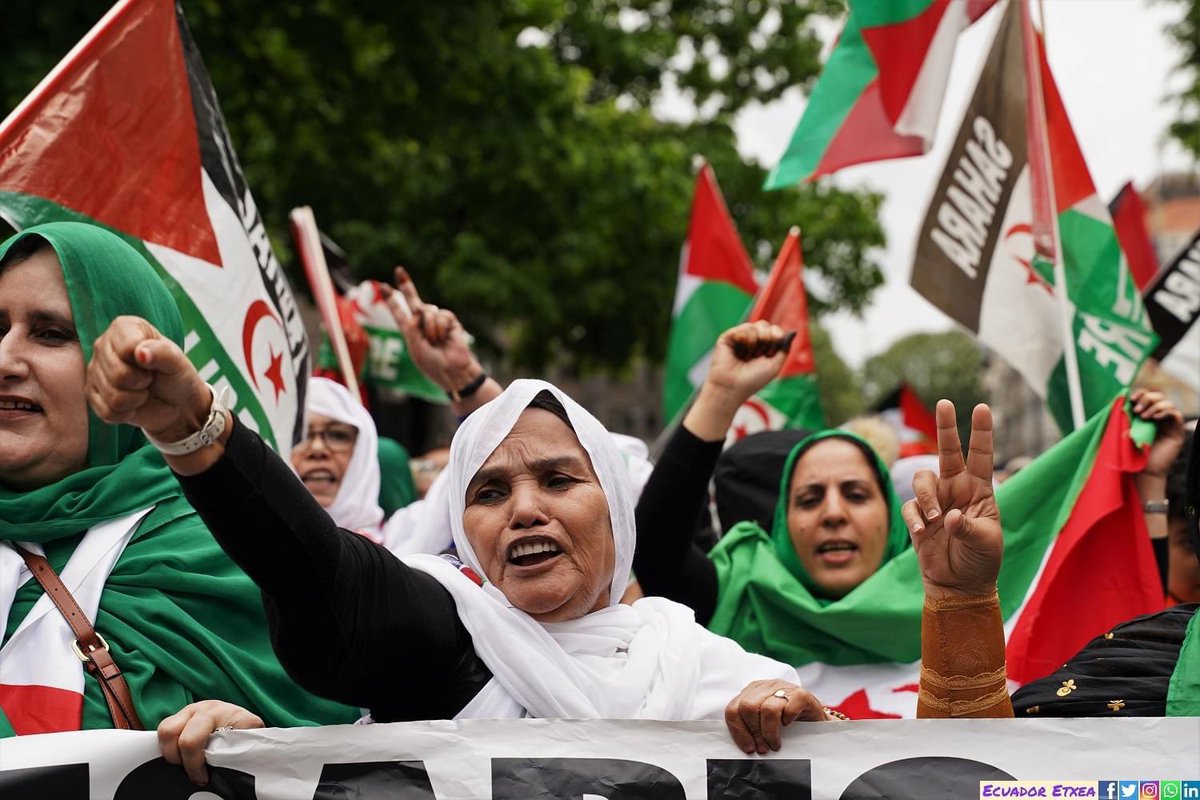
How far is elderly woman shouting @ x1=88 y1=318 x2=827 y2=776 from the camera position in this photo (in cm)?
182

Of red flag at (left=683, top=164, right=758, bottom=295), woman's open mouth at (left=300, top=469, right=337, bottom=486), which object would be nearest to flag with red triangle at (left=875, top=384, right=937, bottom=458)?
red flag at (left=683, top=164, right=758, bottom=295)

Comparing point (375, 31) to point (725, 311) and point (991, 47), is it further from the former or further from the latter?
point (991, 47)

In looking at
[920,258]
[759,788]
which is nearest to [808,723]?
[759,788]

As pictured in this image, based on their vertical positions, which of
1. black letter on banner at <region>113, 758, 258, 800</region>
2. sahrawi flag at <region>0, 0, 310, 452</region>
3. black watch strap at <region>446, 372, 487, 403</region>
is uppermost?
sahrawi flag at <region>0, 0, 310, 452</region>

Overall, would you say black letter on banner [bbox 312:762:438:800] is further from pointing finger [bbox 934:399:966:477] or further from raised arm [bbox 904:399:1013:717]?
pointing finger [bbox 934:399:966:477]

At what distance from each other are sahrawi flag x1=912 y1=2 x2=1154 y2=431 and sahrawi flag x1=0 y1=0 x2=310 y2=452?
2312 millimetres

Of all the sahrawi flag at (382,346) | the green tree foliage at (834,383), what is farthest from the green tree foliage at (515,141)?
the green tree foliage at (834,383)

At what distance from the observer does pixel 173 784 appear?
7.04 ft

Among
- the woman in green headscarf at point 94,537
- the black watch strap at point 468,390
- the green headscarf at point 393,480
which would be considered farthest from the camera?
the green headscarf at point 393,480

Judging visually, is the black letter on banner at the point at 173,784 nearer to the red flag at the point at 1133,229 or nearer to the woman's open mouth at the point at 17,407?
the woman's open mouth at the point at 17,407

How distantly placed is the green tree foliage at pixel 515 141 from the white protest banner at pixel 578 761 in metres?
6.09

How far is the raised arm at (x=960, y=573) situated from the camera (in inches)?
81.2

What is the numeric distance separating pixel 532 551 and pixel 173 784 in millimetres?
665

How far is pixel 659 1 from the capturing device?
17.7 metres
